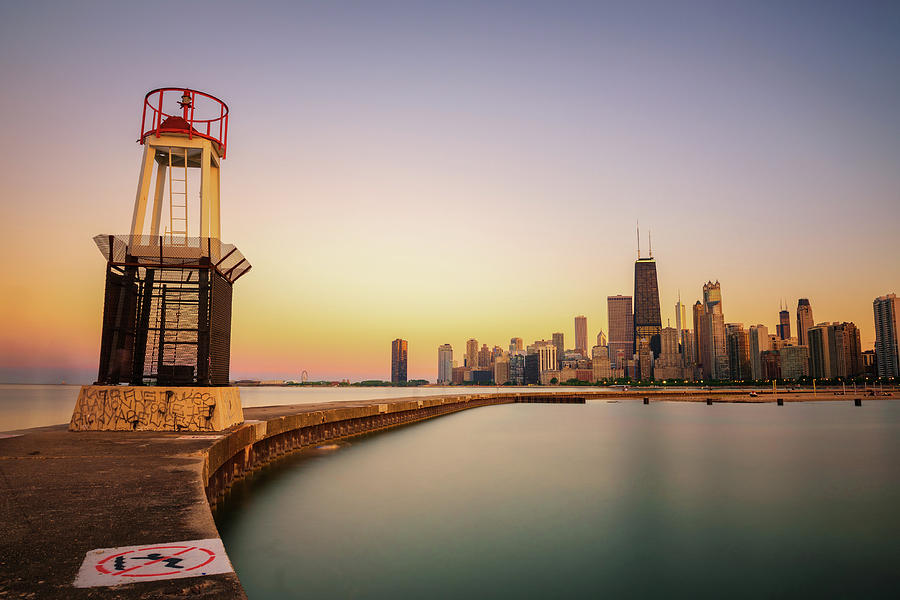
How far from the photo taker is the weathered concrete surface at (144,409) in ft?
58.1

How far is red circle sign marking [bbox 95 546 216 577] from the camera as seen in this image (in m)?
5.38

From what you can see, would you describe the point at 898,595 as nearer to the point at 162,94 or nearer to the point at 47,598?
the point at 47,598

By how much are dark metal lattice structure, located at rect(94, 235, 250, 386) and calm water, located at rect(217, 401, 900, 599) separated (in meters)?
4.90

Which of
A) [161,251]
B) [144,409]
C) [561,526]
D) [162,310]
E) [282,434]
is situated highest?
[161,251]

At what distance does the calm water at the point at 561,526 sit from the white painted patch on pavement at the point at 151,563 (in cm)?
545

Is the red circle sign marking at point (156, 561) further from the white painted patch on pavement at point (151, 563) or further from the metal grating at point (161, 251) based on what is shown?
the metal grating at point (161, 251)

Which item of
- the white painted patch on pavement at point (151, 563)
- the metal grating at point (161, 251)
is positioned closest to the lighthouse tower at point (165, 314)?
the metal grating at point (161, 251)

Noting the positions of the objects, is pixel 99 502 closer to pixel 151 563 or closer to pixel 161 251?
pixel 151 563

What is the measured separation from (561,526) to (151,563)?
13145 millimetres

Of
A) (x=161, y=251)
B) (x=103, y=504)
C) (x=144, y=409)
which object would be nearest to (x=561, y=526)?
(x=103, y=504)

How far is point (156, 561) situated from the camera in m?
5.68

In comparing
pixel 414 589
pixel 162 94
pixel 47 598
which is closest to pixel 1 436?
pixel 162 94

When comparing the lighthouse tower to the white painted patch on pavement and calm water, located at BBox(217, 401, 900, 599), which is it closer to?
calm water, located at BBox(217, 401, 900, 599)

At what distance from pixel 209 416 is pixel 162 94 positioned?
12.0m
